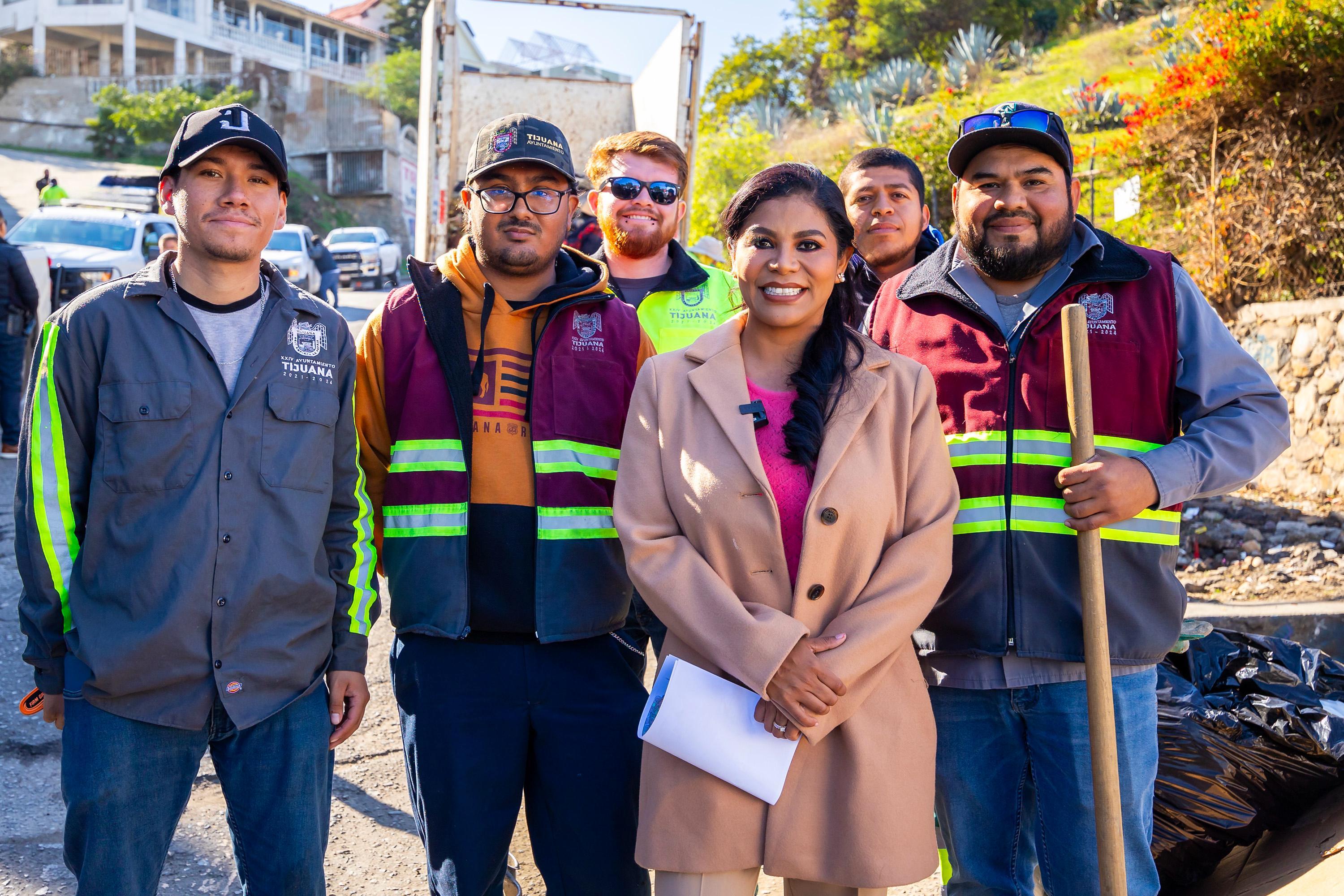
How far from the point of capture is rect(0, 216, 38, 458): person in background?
8.87 metres

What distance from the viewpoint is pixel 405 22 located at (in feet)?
180

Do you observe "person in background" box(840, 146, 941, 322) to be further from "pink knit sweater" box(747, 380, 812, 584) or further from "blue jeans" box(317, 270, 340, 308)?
"blue jeans" box(317, 270, 340, 308)

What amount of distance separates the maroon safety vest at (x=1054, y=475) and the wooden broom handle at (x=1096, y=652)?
0.34ft

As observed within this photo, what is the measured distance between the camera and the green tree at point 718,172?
44.8 ft

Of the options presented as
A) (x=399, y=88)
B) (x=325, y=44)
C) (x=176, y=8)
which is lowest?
(x=399, y=88)

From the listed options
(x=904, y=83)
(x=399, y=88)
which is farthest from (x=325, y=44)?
(x=904, y=83)

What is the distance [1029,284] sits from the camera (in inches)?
104

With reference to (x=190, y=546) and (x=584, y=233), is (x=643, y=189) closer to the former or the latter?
(x=190, y=546)

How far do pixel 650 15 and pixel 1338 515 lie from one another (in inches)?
229

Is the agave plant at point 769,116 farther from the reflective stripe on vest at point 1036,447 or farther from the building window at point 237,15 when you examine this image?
the building window at point 237,15

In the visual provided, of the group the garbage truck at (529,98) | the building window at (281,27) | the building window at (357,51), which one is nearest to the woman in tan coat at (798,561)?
the garbage truck at (529,98)

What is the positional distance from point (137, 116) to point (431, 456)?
143 feet

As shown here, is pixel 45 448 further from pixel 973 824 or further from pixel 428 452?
pixel 973 824

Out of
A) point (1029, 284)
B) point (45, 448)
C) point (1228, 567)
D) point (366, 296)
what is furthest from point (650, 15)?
point (366, 296)
